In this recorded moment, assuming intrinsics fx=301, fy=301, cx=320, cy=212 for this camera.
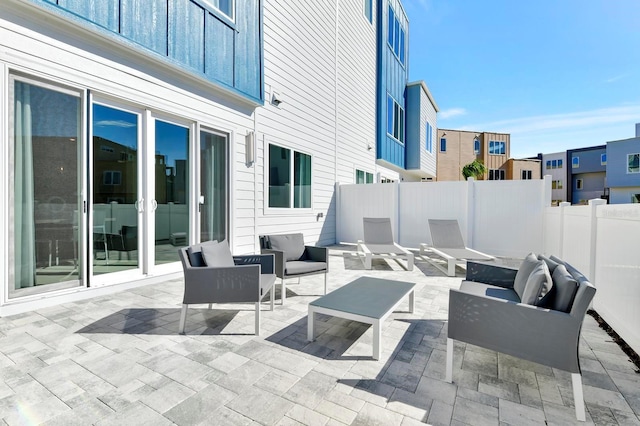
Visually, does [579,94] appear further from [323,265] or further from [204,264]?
[204,264]

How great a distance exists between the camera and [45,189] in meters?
3.43

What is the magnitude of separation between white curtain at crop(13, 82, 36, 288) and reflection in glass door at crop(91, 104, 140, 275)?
0.59 meters

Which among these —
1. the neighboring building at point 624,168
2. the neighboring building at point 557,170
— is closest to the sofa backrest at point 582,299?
the neighboring building at point 624,168

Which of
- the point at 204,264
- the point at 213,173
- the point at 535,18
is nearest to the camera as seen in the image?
the point at 204,264

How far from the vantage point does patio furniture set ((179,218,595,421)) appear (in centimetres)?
182

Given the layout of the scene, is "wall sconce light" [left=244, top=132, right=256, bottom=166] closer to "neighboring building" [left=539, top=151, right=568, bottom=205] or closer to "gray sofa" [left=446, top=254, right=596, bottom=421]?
"gray sofa" [left=446, top=254, right=596, bottom=421]

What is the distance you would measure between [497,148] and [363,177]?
22.0m

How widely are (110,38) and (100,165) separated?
1585mm

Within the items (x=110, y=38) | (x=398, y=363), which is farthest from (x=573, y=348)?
Result: (x=110, y=38)

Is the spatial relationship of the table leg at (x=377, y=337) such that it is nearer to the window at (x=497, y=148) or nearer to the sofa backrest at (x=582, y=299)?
the sofa backrest at (x=582, y=299)

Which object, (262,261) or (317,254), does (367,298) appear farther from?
(317,254)

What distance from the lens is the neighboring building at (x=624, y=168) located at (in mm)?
23078

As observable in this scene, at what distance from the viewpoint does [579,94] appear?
14156mm

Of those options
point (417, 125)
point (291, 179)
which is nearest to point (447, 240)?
point (291, 179)
